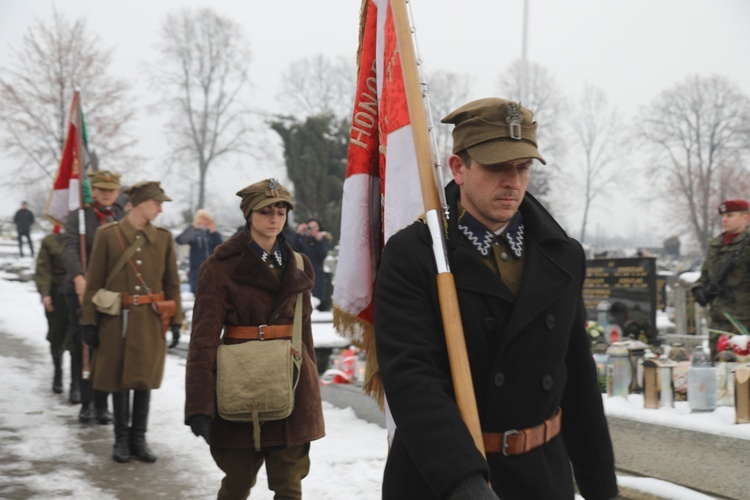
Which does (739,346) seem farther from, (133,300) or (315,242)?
(315,242)

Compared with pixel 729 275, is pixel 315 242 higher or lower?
higher

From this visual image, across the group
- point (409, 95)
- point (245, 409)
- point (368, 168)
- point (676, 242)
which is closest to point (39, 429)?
point (245, 409)

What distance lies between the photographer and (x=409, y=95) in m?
2.92

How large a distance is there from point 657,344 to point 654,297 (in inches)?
31.3

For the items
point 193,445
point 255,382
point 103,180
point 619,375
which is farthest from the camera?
point 103,180

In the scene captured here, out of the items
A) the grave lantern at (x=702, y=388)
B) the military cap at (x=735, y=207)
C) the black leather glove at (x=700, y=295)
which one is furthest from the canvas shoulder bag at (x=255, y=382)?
the military cap at (x=735, y=207)

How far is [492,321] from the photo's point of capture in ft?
7.68

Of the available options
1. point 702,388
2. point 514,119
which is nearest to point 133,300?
point 702,388

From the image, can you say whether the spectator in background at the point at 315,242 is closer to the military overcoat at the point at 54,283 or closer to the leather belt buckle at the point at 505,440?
the military overcoat at the point at 54,283

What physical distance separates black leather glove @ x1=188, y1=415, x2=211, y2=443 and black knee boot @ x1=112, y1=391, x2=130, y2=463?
8.71 ft

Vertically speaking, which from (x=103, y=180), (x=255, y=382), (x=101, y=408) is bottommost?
(x=101, y=408)

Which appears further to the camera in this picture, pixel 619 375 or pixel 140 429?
pixel 140 429

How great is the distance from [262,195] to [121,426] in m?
3.03

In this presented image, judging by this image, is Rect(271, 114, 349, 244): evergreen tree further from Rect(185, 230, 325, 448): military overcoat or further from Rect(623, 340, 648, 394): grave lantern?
Rect(185, 230, 325, 448): military overcoat
